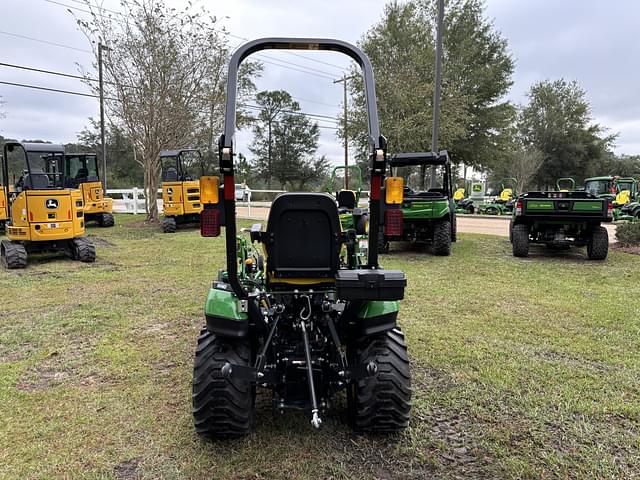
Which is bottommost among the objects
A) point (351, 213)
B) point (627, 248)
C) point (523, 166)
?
point (627, 248)

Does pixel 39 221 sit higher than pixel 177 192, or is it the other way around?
pixel 177 192

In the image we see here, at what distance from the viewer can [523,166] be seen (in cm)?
3659

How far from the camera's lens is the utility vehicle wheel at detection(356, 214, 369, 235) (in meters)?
3.95

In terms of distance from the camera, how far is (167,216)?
48.2 feet

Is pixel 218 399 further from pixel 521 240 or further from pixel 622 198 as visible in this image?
pixel 622 198

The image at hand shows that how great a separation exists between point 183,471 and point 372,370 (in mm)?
1196

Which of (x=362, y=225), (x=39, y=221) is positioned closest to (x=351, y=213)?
(x=362, y=225)

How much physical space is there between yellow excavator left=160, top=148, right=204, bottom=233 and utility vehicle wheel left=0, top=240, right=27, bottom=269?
5937mm

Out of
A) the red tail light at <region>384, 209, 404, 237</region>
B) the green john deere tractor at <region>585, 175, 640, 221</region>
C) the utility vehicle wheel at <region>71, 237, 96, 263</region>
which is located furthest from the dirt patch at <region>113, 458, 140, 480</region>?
the green john deere tractor at <region>585, 175, 640, 221</region>

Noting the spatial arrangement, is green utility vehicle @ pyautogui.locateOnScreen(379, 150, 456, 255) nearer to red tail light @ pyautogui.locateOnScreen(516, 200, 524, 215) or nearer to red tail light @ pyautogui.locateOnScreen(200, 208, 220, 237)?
red tail light @ pyautogui.locateOnScreen(516, 200, 524, 215)

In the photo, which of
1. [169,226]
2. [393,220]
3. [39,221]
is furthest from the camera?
[169,226]

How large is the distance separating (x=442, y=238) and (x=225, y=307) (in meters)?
7.51

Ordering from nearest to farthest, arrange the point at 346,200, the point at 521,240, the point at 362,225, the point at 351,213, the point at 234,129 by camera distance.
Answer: the point at 234,129 < the point at 362,225 < the point at 351,213 < the point at 346,200 < the point at 521,240

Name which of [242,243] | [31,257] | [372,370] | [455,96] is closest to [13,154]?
[31,257]
